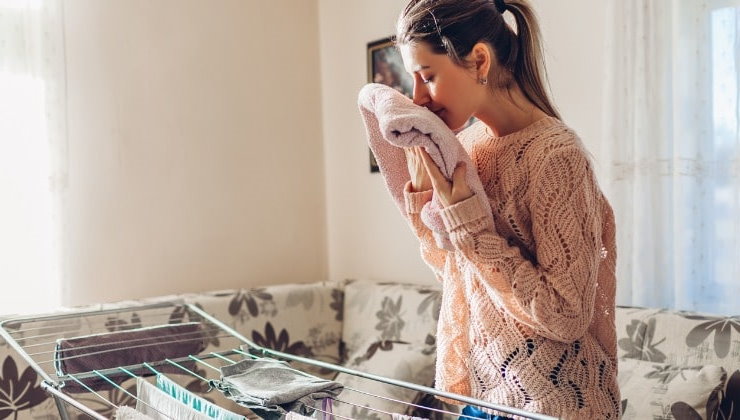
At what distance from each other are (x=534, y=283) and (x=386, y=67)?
210 cm

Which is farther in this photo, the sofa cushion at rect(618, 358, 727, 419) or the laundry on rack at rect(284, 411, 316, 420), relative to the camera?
the sofa cushion at rect(618, 358, 727, 419)

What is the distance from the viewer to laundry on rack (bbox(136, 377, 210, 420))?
1.12 metres

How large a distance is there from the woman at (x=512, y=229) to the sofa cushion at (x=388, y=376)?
1149 millimetres

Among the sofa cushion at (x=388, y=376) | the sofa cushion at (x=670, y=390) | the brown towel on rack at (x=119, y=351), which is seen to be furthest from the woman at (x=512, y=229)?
the sofa cushion at (x=388, y=376)

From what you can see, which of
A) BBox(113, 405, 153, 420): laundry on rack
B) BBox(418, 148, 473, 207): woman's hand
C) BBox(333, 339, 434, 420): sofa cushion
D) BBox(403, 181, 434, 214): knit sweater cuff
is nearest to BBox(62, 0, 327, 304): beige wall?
BBox(333, 339, 434, 420): sofa cushion

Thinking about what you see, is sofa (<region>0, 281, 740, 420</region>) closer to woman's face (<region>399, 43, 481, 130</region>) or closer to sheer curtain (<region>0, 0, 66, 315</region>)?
sheer curtain (<region>0, 0, 66, 315</region>)

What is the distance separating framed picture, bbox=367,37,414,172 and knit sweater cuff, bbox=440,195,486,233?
1.88 m

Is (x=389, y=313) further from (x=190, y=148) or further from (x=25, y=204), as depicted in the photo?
(x=25, y=204)

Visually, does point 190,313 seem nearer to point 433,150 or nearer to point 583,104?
point 583,104

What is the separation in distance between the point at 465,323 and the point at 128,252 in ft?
6.05

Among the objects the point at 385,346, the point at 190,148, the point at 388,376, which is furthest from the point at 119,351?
the point at 190,148

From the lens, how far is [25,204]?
2.44m

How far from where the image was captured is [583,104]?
238 centimetres

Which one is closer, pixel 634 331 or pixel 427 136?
pixel 427 136
